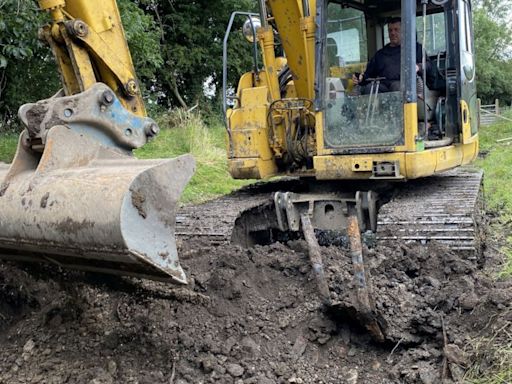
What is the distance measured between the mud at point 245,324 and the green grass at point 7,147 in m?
5.84

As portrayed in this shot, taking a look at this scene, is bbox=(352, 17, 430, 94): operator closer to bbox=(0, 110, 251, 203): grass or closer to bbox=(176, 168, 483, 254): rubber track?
bbox=(176, 168, 483, 254): rubber track

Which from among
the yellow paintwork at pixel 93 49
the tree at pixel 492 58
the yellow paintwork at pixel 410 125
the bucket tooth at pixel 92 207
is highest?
the yellow paintwork at pixel 93 49

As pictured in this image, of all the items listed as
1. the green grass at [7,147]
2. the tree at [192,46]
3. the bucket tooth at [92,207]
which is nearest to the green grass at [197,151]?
the green grass at [7,147]

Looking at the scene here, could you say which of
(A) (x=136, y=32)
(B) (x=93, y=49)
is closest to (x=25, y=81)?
(A) (x=136, y=32)

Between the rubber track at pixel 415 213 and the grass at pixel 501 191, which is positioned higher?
the rubber track at pixel 415 213

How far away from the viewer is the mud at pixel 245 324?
3.12 m

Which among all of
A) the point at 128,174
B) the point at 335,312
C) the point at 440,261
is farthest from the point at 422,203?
the point at 128,174

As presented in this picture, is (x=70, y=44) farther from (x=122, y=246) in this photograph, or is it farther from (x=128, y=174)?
(x=122, y=246)

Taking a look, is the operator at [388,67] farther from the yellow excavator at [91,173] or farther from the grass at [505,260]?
the yellow excavator at [91,173]

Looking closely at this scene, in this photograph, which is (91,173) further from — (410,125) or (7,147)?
(7,147)

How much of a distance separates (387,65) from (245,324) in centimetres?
270

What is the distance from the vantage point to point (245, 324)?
3.47m

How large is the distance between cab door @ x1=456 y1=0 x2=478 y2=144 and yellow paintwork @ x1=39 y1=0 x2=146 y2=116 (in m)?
2.99

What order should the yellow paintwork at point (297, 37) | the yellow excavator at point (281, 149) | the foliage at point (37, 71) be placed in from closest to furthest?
the yellow excavator at point (281, 149) < the yellow paintwork at point (297, 37) < the foliage at point (37, 71)
